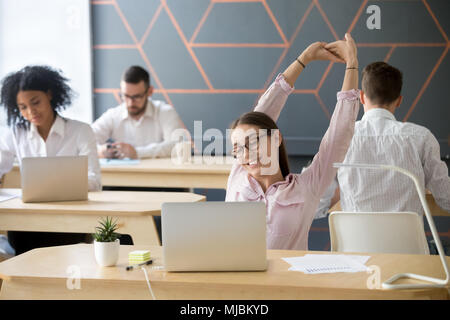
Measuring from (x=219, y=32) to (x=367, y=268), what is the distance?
3.74 metres

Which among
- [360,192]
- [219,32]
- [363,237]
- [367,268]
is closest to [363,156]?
[360,192]

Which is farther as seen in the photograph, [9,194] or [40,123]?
[40,123]

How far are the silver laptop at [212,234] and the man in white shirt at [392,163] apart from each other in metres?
1.30

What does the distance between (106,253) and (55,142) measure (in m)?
1.93

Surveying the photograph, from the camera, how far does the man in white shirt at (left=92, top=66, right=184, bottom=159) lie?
4.89 meters

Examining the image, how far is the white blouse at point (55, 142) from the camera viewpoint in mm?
3713

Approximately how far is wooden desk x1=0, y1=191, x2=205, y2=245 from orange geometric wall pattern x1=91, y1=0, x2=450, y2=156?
2.40m

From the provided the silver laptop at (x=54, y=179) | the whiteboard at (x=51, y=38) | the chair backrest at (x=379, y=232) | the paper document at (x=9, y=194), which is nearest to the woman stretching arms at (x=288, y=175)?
the chair backrest at (x=379, y=232)

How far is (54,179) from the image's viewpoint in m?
3.13

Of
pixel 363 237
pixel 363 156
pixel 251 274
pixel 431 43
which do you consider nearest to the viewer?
pixel 251 274

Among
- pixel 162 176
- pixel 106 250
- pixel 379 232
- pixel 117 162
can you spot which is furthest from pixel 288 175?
pixel 117 162

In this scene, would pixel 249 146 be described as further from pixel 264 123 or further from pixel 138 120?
pixel 138 120
